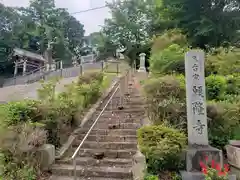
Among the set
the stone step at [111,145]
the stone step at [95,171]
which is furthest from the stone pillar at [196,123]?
the stone step at [111,145]

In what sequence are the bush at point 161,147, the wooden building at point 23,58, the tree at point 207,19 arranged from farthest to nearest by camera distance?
the wooden building at point 23,58
the tree at point 207,19
the bush at point 161,147

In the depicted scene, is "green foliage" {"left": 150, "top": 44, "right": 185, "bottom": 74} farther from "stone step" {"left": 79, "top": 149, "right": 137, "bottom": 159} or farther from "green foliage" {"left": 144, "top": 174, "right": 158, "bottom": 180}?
"green foliage" {"left": 144, "top": 174, "right": 158, "bottom": 180}

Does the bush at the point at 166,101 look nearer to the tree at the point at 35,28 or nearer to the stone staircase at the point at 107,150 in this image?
the stone staircase at the point at 107,150

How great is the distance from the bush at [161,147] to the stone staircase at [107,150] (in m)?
0.61

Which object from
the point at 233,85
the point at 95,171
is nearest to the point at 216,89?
the point at 233,85

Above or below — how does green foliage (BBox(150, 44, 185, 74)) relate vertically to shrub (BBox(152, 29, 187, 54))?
below

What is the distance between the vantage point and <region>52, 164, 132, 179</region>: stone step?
5840mm

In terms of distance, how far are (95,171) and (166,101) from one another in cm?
241

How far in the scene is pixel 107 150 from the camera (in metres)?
6.88

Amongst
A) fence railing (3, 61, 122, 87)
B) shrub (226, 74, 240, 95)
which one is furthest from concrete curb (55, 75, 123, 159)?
fence railing (3, 61, 122, 87)

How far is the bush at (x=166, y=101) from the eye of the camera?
6.72 meters

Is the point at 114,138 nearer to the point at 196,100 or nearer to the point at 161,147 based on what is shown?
the point at 161,147

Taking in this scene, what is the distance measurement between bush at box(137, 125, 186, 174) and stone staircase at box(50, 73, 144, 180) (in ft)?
2.00

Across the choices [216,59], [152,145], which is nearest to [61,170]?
[152,145]
